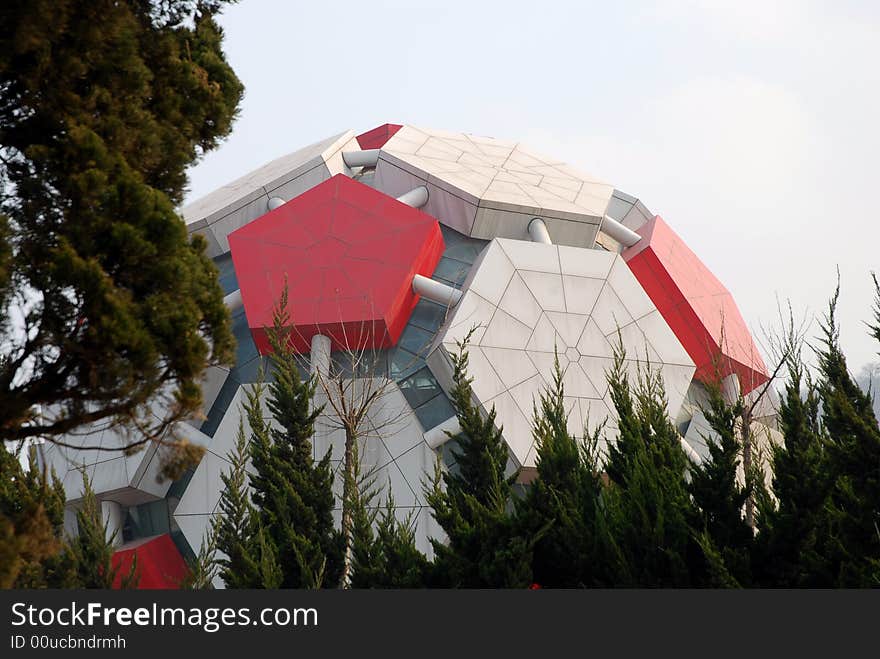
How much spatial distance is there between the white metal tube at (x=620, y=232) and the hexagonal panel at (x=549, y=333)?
7.69 ft

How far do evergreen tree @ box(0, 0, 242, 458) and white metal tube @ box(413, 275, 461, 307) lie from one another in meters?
14.8

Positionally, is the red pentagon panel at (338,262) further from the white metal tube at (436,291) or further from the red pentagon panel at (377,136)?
the red pentagon panel at (377,136)

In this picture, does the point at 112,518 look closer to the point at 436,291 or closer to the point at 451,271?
the point at 436,291

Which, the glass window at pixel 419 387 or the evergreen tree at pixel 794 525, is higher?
the glass window at pixel 419 387

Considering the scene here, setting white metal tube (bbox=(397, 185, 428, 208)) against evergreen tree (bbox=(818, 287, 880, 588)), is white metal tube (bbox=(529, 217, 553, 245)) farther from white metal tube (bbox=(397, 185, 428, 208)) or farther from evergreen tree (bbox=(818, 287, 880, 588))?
evergreen tree (bbox=(818, 287, 880, 588))

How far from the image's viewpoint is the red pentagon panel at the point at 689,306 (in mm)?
27859

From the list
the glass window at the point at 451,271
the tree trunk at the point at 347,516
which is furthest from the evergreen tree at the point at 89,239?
the glass window at the point at 451,271

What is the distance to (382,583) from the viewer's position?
16.4m

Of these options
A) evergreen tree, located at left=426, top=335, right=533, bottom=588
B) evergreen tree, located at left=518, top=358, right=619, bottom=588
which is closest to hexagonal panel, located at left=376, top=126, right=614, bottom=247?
evergreen tree, located at left=426, top=335, right=533, bottom=588

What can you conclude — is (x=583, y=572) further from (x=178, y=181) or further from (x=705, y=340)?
(x=705, y=340)

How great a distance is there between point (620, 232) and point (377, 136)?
43.8 feet

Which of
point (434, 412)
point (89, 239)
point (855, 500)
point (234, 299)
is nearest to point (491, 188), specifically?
point (434, 412)

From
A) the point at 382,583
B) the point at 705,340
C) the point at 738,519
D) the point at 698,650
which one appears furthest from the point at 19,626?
the point at 705,340

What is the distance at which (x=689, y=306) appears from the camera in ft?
91.8
